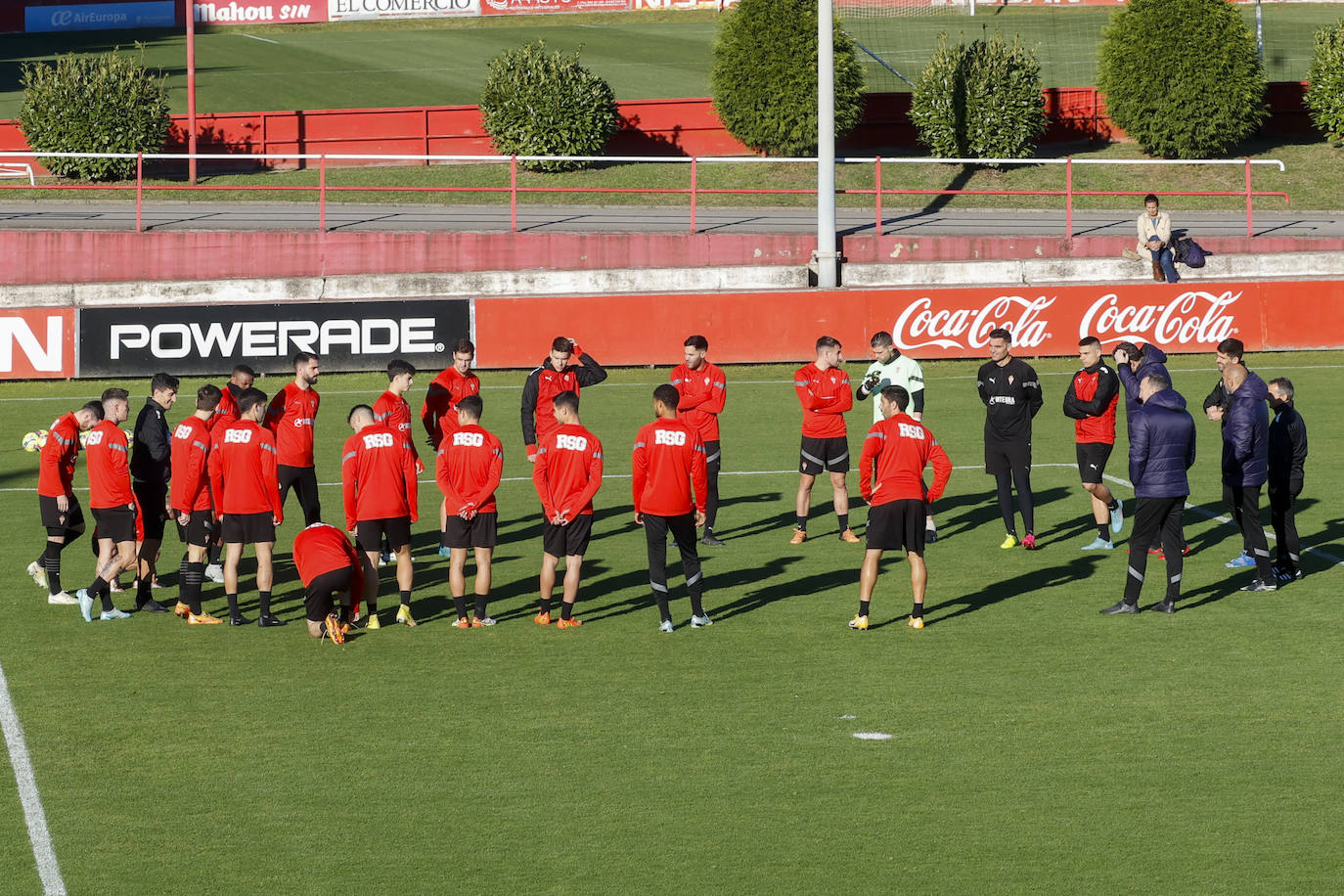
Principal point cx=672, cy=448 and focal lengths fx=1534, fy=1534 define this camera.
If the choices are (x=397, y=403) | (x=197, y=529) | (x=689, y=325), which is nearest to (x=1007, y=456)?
(x=397, y=403)

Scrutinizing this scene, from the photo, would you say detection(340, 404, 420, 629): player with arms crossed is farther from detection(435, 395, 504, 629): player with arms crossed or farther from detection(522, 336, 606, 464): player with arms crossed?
detection(522, 336, 606, 464): player with arms crossed

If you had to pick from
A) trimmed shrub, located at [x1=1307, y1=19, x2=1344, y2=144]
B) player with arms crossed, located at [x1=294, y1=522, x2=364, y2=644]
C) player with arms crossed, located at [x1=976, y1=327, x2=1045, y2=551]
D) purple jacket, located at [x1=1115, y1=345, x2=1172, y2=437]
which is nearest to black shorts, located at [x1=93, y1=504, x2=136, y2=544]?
player with arms crossed, located at [x1=294, y1=522, x2=364, y2=644]

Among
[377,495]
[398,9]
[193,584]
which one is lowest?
[193,584]

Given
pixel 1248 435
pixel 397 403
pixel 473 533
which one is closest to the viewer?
pixel 473 533

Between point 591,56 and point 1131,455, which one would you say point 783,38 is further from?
point 1131,455

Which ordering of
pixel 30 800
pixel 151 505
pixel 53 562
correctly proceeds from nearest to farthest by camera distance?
pixel 30 800 < pixel 151 505 < pixel 53 562

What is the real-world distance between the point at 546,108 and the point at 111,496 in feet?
92.8

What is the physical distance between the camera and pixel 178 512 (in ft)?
45.5

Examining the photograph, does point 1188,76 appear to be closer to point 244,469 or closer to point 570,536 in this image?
point 570,536

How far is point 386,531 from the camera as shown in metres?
13.5

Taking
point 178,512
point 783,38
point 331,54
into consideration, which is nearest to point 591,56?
point 331,54

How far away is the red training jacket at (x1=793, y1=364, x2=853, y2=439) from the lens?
16.5 metres

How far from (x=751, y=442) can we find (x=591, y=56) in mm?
41934

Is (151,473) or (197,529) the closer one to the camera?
(197,529)
